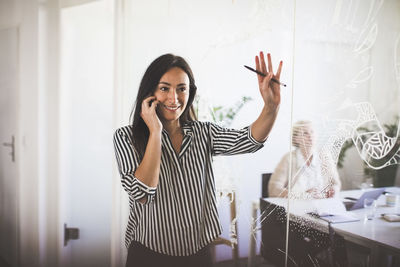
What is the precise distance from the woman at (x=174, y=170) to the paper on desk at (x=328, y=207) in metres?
0.28

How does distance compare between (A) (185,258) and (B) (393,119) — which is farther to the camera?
(A) (185,258)

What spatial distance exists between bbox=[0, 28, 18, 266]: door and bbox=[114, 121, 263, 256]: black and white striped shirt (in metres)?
1.81

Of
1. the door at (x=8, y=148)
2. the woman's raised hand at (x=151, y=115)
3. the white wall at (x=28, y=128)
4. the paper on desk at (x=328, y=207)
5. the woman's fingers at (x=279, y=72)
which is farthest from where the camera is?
the door at (x=8, y=148)

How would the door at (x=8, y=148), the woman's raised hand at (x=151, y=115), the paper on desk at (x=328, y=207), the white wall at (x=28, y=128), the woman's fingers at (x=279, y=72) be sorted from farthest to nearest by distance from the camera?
the door at (x=8, y=148) → the white wall at (x=28, y=128) → the woman's raised hand at (x=151, y=115) → the woman's fingers at (x=279, y=72) → the paper on desk at (x=328, y=207)

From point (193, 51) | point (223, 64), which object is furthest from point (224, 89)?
point (193, 51)

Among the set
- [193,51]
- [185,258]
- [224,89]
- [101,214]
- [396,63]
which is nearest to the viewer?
[396,63]

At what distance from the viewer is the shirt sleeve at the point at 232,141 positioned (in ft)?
3.84

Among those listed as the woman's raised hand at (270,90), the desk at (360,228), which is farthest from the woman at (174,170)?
the desk at (360,228)

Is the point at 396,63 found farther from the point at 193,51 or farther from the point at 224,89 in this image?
the point at 193,51

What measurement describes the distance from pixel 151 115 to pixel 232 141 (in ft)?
1.03

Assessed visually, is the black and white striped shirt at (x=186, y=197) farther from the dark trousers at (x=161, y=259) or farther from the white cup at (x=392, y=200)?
the white cup at (x=392, y=200)

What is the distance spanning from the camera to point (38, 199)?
2.49 meters

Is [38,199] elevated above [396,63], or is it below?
below

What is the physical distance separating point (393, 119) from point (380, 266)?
388 millimetres
